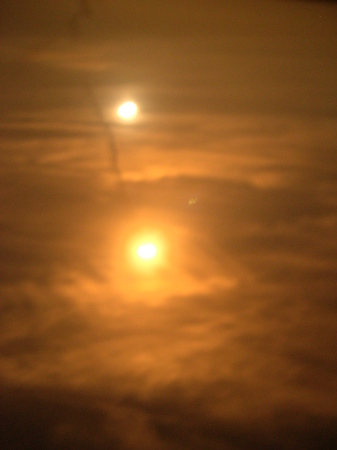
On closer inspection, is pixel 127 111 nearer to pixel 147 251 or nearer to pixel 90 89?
pixel 90 89

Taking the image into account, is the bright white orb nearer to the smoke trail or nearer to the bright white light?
the smoke trail

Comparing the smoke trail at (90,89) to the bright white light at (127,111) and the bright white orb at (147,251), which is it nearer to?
the bright white light at (127,111)

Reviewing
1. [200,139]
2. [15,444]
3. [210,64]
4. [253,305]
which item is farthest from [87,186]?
[210,64]

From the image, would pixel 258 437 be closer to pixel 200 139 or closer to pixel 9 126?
pixel 200 139

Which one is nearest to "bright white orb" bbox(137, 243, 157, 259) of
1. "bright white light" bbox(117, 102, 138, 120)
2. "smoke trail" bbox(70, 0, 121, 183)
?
"smoke trail" bbox(70, 0, 121, 183)

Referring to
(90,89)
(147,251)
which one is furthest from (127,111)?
(147,251)
